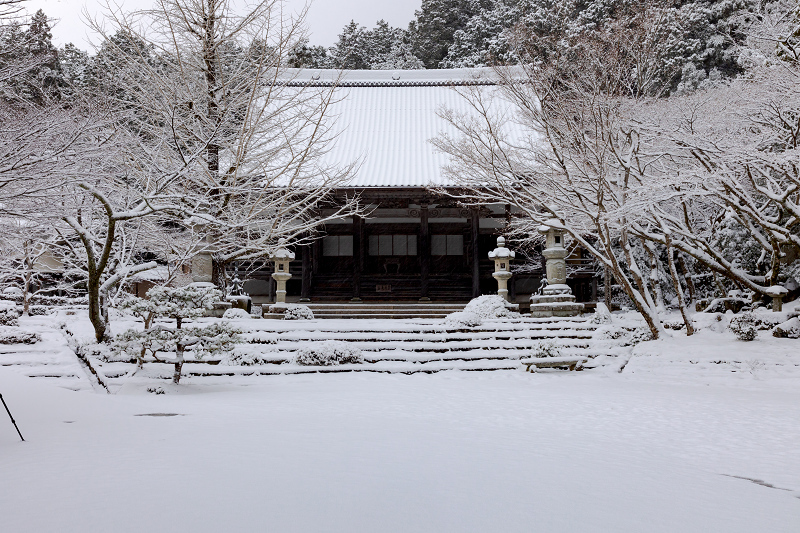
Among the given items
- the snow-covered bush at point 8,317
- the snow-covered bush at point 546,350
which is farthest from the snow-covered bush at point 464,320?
the snow-covered bush at point 8,317

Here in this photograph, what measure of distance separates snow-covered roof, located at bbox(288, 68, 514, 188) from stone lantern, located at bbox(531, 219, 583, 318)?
3.55 metres

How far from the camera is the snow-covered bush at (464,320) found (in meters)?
12.0

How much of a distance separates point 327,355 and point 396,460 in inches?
244

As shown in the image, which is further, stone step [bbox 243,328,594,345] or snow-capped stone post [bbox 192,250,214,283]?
snow-capped stone post [bbox 192,250,214,283]

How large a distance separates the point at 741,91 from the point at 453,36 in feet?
89.5

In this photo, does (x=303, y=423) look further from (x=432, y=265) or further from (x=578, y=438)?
(x=432, y=265)

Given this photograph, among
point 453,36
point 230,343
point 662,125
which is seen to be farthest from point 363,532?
point 453,36

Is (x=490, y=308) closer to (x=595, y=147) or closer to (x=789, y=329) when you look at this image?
(x=595, y=147)

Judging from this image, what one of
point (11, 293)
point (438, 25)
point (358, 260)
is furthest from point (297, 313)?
point (438, 25)

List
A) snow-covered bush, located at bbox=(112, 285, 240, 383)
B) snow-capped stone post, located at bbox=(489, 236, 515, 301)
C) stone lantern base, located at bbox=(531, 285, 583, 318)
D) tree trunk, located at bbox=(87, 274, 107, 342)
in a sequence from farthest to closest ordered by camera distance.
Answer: snow-capped stone post, located at bbox=(489, 236, 515, 301) < stone lantern base, located at bbox=(531, 285, 583, 318) < tree trunk, located at bbox=(87, 274, 107, 342) < snow-covered bush, located at bbox=(112, 285, 240, 383)

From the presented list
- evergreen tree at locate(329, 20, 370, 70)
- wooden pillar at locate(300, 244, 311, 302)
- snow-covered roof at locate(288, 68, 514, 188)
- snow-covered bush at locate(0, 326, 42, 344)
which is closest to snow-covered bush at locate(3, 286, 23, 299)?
snow-covered bush at locate(0, 326, 42, 344)

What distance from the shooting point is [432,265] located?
18.8 m

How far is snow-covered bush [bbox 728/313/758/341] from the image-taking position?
10.4 m

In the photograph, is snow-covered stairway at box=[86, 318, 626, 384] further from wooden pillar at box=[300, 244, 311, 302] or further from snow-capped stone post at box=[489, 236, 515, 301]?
wooden pillar at box=[300, 244, 311, 302]
